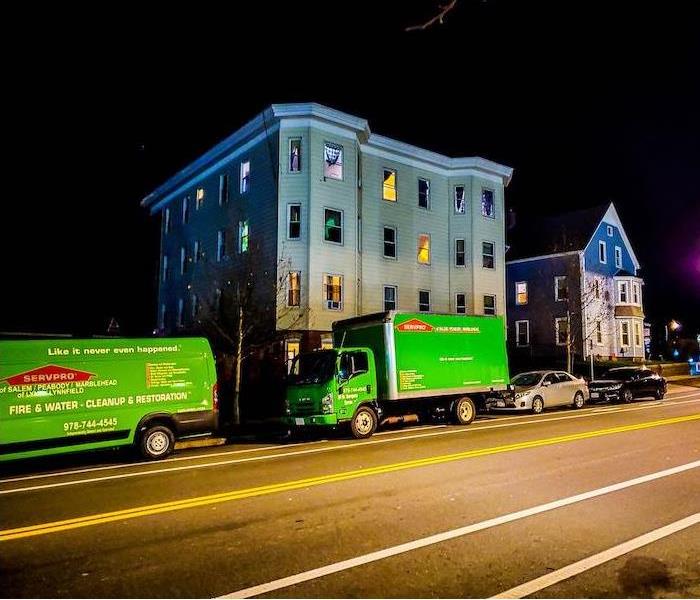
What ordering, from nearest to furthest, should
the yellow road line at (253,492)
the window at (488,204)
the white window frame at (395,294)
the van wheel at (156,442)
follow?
the yellow road line at (253,492) → the van wheel at (156,442) → the white window frame at (395,294) → the window at (488,204)

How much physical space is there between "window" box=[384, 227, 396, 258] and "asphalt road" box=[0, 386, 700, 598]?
56.7 ft

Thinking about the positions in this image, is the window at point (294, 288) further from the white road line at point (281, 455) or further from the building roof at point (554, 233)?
the building roof at point (554, 233)

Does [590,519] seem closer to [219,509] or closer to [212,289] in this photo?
[219,509]

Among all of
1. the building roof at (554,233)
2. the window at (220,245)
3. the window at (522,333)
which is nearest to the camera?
the window at (220,245)

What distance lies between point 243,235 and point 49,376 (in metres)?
16.6

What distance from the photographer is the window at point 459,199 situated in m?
31.2

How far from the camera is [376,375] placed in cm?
1580

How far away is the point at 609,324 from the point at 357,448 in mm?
33935

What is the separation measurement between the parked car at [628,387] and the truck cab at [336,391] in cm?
1350

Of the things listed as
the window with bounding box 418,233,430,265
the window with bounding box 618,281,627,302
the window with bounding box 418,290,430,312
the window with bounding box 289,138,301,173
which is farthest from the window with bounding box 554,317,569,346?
the window with bounding box 289,138,301,173

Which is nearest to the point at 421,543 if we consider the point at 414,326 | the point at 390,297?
the point at 414,326

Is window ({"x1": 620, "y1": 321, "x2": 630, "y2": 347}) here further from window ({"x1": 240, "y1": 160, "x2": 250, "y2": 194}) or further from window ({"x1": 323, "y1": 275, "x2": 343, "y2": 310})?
window ({"x1": 240, "y1": 160, "x2": 250, "y2": 194})

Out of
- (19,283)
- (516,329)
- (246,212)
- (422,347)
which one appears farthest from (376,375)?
(19,283)

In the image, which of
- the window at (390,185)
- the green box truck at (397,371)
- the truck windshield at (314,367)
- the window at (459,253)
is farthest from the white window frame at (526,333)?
the truck windshield at (314,367)
